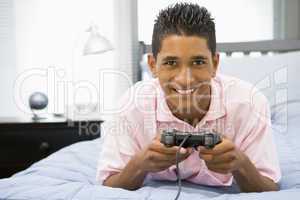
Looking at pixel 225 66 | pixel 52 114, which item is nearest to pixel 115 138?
pixel 225 66

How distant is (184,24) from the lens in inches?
30.3

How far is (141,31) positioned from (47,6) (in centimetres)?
64

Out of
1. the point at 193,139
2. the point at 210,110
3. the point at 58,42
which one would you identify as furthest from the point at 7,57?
the point at 193,139

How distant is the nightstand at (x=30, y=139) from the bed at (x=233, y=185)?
1.57 feet

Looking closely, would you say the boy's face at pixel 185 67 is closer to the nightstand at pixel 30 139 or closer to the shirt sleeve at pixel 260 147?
the shirt sleeve at pixel 260 147

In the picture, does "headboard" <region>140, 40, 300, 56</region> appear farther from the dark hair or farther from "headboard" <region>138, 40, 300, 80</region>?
the dark hair

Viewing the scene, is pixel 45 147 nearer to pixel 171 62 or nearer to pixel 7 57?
pixel 7 57

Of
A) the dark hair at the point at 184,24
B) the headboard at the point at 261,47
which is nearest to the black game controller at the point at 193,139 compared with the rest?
the dark hair at the point at 184,24

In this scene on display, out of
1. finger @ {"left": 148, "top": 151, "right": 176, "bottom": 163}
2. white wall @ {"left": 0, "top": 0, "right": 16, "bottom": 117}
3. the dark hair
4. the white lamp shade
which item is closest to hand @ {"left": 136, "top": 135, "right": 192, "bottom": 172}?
finger @ {"left": 148, "top": 151, "right": 176, "bottom": 163}

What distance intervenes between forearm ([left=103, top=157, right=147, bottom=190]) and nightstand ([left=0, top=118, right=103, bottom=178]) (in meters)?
1.19

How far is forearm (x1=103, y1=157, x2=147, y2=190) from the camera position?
791 mm

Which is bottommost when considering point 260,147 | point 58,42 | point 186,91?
point 260,147

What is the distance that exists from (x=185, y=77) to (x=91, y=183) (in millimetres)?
436

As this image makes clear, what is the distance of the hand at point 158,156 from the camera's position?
2.24ft
